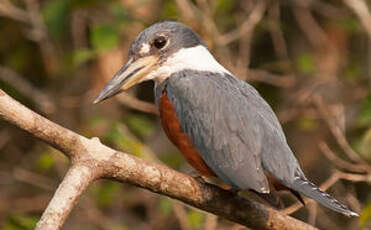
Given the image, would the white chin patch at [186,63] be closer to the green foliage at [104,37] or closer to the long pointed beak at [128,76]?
the long pointed beak at [128,76]

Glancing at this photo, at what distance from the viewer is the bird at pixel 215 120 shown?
325 centimetres

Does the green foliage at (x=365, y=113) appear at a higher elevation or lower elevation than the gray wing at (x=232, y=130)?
higher

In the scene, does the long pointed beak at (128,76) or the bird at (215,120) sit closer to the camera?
the bird at (215,120)

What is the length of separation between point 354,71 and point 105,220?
243cm

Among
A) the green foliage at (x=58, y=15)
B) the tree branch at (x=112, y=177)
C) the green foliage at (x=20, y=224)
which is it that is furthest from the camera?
the green foliage at (x=58, y=15)

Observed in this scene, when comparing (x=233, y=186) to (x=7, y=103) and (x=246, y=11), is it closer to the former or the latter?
(x=7, y=103)

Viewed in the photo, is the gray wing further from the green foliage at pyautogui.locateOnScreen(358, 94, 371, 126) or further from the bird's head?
the green foliage at pyautogui.locateOnScreen(358, 94, 371, 126)

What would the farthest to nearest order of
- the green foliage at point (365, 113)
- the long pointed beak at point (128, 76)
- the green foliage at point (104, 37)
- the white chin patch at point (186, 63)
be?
the green foliage at point (104, 37), the green foliage at point (365, 113), the white chin patch at point (186, 63), the long pointed beak at point (128, 76)

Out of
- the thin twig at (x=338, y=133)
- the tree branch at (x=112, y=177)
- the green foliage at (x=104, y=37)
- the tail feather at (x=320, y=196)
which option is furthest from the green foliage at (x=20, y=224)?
the thin twig at (x=338, y=133)

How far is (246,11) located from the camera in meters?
6.23

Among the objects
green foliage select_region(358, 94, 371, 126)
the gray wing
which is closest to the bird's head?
the gray wing

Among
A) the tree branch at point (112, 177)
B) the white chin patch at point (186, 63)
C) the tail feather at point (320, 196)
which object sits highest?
the white chin patch at point (186, 63)

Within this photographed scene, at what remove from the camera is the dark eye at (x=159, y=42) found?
12.5 ft

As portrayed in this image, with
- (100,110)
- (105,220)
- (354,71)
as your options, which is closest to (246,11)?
(354,71)
